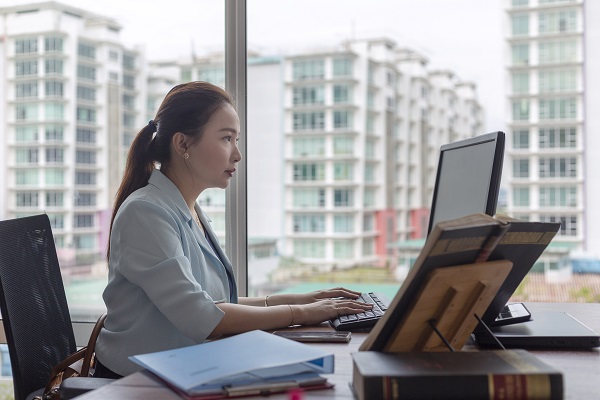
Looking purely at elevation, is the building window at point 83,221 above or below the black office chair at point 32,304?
above

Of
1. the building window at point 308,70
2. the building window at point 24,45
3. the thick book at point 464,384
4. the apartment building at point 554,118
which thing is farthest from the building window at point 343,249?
the thick book at point 464,384

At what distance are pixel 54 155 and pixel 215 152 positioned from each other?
4.27 ft

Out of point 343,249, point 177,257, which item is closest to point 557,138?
point 343,249

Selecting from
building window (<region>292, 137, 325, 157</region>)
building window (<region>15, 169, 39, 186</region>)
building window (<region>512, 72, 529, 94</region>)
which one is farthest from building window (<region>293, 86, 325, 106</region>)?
building window (<region>15, 169, 39, 186</region>)

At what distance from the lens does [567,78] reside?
3.37 meters

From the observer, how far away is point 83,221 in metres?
2.99

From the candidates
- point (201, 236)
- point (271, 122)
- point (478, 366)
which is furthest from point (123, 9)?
point (478, 366)

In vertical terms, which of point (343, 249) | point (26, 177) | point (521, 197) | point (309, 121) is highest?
point (309, 121)

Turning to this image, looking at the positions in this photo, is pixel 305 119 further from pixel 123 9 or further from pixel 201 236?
pixel 201 236

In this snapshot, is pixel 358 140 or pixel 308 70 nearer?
pixel 308 70

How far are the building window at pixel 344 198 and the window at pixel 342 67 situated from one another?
771mm

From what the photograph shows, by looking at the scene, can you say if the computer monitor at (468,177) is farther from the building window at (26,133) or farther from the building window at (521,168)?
the building window at (26,133)

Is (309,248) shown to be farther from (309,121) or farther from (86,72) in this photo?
(86,72)

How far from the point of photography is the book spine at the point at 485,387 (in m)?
0.98
